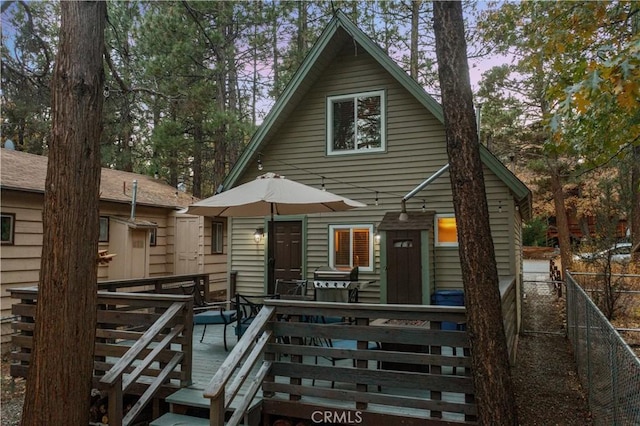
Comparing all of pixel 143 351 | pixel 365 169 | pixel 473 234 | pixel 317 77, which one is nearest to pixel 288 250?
pixel 365 169

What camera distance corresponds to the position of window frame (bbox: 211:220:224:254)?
555 inches

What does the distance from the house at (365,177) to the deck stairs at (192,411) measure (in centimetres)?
453

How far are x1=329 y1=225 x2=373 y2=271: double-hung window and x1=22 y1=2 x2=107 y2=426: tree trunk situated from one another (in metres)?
6.20

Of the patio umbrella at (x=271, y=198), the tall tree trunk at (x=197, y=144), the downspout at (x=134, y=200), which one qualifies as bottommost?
the patio umbrella at (x=271, y=198)

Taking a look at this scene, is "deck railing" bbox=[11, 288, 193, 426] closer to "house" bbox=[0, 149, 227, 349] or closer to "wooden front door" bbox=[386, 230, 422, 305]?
"house" bbox=[0, 149, 227, 349]

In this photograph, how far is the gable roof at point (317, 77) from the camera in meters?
8.09

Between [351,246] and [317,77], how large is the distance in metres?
3.77

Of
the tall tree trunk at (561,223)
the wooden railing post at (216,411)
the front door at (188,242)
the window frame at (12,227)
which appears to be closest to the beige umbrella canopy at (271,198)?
the wooden railing post at (216,411)

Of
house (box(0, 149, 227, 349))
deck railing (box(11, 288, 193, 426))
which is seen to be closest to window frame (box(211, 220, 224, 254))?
house (box(0, 149, 227, 349))

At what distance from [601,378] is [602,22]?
5.21 metres

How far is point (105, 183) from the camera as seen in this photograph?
39.4 ft

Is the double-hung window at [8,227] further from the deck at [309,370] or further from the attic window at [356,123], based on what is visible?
the attic window at [356,123]

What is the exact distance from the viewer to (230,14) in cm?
1567

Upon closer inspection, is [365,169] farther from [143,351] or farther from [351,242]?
[143,351]
